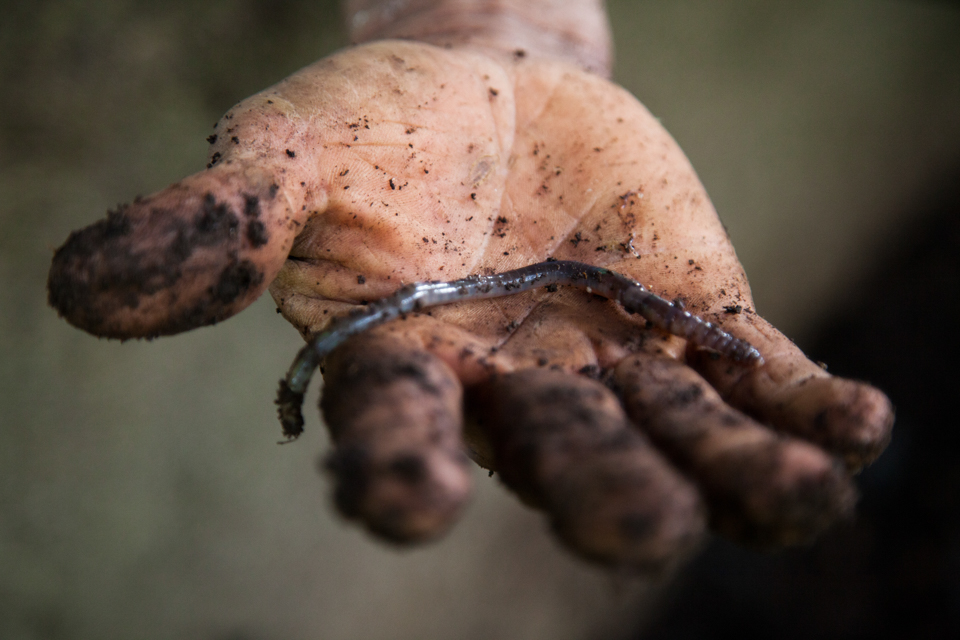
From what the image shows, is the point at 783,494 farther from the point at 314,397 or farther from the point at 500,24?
the point at 314,397

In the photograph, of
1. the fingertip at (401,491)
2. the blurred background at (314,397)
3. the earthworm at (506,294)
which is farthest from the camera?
the blurred background at (314,397)

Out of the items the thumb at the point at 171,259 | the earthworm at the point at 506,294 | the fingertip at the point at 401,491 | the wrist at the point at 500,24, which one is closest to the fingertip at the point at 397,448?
the fingertip at the point at 401,491

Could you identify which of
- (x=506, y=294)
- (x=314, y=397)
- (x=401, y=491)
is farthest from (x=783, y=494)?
(x=314, y=397)

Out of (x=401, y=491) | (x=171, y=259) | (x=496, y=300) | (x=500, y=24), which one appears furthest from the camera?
(x=500, y=24)

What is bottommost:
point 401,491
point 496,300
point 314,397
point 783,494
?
point 314,397

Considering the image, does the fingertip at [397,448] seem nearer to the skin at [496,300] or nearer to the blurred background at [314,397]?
the skin at [496,300]
